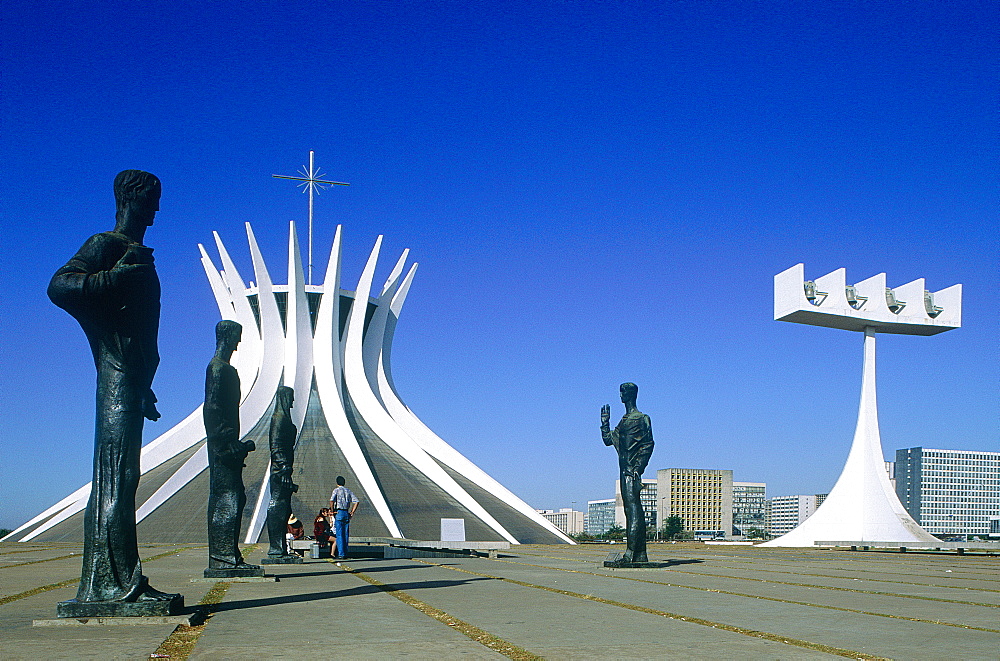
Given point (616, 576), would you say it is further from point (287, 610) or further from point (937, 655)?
point (937, 655)

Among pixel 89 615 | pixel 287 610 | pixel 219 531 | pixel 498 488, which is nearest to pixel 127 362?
pixel 89 615

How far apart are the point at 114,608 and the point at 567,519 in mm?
167920

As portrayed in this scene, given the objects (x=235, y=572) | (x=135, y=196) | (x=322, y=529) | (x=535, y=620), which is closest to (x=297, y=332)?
(x=322, y=529)

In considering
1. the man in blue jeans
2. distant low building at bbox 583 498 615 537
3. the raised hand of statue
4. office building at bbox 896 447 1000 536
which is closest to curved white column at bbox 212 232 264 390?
the man in blue jeans

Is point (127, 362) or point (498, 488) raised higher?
point (127, 362)

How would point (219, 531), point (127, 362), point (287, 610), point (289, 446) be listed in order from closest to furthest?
point (127, 362)
point (287, 610)
point (219, 531)
point (289, 446)

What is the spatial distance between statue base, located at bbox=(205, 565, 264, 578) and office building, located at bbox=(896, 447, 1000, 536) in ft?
399

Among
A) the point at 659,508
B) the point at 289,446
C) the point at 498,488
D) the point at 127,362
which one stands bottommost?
the point at 659,508

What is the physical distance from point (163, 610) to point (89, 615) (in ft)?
1.21

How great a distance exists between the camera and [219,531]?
321 inches

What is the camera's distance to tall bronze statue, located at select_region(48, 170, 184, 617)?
4.95 meters

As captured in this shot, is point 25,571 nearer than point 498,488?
Yes

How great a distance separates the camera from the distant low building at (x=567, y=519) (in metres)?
144

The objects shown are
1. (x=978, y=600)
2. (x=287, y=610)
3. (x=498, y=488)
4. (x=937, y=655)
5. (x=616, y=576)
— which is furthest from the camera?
(x=498, y=488)
